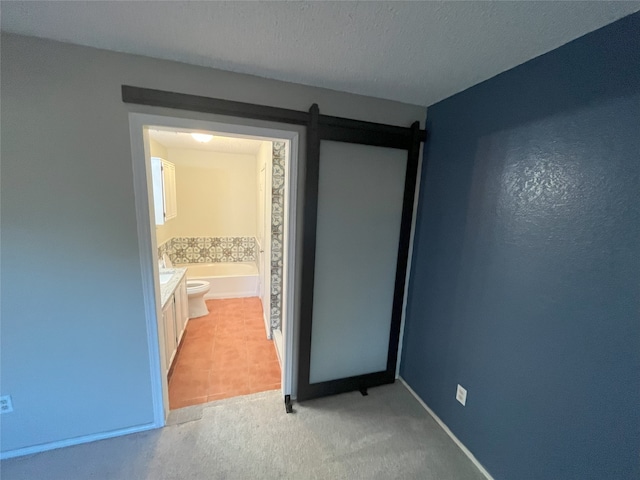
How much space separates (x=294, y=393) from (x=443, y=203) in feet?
6.17

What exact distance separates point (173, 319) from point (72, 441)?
3.24 ft

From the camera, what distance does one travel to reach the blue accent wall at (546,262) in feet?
3.22

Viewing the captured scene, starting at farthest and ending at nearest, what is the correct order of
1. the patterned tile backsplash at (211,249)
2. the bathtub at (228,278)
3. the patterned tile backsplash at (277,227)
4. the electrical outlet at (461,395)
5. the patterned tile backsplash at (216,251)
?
the patterned tile backsplash at (211,249), the bathtub at (228,278), the patterned tile backsplash at (216,251), the patterned tile backsplash at (277,227), the electrical outlet at (461,395)

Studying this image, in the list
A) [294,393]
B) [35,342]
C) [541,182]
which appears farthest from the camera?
[294,393]

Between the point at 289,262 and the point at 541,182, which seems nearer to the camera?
the point at 541,182

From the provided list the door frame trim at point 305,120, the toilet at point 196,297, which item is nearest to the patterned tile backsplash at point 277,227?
the door frame trim at point 305,120

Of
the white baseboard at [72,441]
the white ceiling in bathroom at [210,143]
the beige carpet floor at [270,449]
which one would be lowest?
the beige carpet floor at [270,449]

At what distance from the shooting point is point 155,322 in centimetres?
162

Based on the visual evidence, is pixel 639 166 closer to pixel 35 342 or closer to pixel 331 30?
pixel 331 30

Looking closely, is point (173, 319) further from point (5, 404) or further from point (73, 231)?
point (73, 231)

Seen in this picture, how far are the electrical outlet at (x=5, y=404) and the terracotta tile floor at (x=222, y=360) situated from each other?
0.87 metres

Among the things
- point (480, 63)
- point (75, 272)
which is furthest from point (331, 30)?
point (75, 272)

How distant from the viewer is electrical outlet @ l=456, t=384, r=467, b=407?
1.66 meters

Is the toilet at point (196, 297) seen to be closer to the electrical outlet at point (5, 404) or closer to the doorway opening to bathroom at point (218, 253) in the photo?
the doorway opening to bathroom at point (218, 253)
